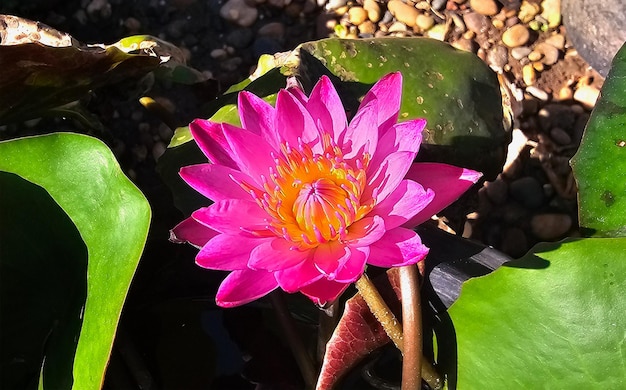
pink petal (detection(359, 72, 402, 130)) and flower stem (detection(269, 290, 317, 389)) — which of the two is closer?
pink petal (detection(359, 72, 402, 130))

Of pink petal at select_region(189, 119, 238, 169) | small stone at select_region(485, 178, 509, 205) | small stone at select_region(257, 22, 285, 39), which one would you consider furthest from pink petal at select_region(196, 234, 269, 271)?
small stone at select_region(257, 22, 285, 39)

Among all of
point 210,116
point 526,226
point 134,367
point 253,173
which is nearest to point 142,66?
point 210,116

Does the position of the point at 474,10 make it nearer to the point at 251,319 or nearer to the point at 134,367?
the point at 251,319

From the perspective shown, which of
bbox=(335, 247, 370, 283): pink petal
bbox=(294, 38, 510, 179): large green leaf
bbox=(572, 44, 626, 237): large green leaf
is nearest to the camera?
bbox=(335, 247, 370, 283): pink petal

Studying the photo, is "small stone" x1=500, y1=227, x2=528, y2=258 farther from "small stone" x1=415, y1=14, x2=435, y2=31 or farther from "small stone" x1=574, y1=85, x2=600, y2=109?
"small stone" x1=415, y1=14, x2=435, y2=31

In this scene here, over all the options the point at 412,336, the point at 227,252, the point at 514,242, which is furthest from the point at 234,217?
the point at 514,242

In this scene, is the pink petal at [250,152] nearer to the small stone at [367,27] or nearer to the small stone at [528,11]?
the small stone at [367,27]

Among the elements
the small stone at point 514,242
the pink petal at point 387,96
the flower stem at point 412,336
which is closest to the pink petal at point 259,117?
the pink petal at point 387,96
